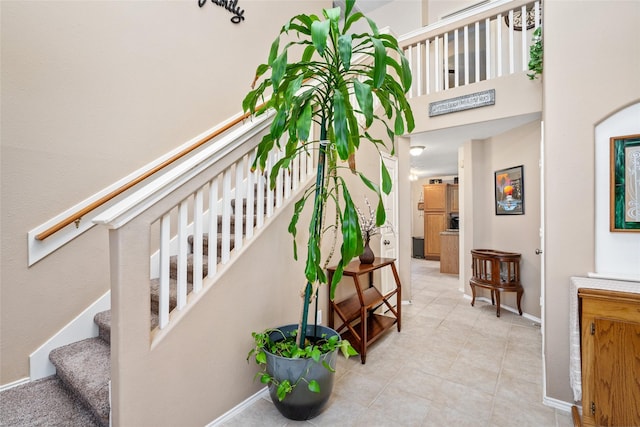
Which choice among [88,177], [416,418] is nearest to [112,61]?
[88,177]

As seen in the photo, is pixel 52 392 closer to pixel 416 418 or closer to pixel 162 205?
pixel 162 205

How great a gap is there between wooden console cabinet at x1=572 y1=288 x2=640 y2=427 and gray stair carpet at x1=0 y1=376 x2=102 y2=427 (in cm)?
270

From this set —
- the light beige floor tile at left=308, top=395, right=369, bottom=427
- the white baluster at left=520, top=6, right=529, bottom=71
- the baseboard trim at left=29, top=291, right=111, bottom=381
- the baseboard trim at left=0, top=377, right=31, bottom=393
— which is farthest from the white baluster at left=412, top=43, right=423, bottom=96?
the baseboard trim at left=0, top=377, right=31, bottom=393

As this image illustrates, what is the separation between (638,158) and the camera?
178cm

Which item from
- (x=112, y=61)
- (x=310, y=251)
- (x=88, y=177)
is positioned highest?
(x=112, y=61)

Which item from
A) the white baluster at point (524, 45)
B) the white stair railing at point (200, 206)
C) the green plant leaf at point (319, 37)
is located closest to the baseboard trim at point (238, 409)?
the white stair railing at point (200, 206)

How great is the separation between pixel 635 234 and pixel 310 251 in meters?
2.04

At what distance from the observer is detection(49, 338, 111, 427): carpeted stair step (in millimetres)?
1463

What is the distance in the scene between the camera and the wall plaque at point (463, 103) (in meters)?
3.38

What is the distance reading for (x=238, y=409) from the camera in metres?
1.83

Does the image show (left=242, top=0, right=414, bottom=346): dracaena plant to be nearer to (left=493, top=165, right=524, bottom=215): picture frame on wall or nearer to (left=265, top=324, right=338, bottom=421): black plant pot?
(left=265, top=324, right=338, bottom=421): black plant pot

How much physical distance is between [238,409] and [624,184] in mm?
2839

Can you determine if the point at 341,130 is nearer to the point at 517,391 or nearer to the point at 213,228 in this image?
the point at 213,228

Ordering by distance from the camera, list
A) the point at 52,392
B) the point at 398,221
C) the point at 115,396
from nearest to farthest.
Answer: the point at 115,396 → the point at 52,392 → the point at 398,221
